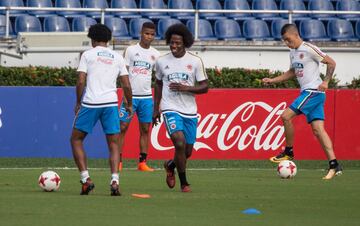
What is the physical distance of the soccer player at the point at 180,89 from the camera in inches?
580

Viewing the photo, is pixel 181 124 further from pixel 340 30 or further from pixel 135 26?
pixel 340 30

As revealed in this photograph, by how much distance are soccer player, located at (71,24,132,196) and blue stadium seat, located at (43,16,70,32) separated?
43.2ft

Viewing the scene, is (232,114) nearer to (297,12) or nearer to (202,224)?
(297,12)

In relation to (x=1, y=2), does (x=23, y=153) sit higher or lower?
lower

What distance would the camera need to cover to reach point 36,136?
21812 mm

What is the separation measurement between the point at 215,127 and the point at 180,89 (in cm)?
736

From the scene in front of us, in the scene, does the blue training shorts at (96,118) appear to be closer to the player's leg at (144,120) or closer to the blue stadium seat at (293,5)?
the player's leg at (144,120)

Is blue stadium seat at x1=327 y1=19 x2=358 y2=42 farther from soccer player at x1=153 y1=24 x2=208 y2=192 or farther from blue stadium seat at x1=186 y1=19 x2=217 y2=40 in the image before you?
soccer player at x1=153 y1=24 x2=208 y2=192

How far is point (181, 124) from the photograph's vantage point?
14.8 meters

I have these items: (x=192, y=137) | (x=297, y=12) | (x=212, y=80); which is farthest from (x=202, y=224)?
(x=297, y=12)

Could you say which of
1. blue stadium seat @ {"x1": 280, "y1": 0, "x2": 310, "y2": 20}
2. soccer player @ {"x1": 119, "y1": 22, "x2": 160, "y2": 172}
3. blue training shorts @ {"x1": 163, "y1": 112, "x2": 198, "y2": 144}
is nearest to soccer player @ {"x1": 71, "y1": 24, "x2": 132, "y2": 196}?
blue training shorts @ {"x1": 163, "y1": 112, "x2": 198, "y2": 144}

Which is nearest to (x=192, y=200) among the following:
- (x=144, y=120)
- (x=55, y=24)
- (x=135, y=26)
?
(x=144, y=120)

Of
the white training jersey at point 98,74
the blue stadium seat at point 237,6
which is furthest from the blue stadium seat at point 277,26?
the white training jersey at point 98,74

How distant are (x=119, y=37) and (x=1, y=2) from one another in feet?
9.46
